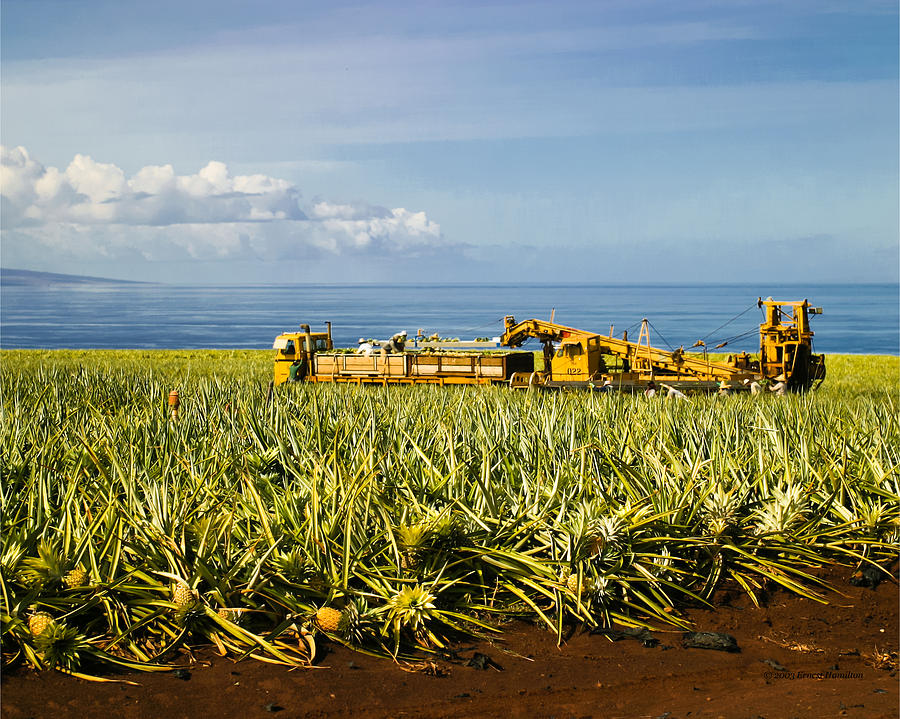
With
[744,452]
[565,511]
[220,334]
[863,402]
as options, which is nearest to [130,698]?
[565,511]

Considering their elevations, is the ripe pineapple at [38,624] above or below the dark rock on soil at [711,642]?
above

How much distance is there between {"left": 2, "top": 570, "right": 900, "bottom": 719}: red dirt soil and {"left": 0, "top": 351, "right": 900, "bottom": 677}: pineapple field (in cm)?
14

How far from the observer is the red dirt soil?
4.17 m

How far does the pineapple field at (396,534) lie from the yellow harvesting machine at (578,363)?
781 centimetres

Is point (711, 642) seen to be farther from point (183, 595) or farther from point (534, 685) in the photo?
point (183, 595)

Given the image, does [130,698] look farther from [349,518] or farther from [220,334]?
[220,334]

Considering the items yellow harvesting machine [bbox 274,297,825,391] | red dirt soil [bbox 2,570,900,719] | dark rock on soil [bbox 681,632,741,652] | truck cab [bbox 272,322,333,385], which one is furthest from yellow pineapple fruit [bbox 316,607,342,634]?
truck cab [bbox 272,322,333,385]

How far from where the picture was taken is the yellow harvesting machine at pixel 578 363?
15.6 m

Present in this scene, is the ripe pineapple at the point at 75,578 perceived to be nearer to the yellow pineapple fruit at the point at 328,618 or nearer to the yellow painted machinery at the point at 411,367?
the yellow pineapple fruit at the point at 328,618

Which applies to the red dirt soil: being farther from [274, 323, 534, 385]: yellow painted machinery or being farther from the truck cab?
the truck cab

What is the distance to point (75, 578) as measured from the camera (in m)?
4.75

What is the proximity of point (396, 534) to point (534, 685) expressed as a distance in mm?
1326

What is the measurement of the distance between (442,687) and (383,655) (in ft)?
1.35

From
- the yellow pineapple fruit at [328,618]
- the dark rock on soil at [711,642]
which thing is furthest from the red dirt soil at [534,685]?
the yellow pineapple fruit at [328,618]
